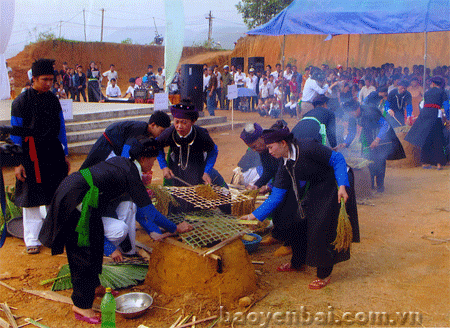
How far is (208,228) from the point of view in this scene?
3.61 meters

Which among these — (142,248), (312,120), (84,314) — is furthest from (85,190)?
(312,120)

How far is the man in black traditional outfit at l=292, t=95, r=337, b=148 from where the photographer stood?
534cm

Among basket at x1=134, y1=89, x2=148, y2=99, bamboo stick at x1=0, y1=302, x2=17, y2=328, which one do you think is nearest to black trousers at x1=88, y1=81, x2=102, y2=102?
basket at x1=134, y1=89, x2=148, y2=99

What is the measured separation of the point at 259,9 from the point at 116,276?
65.9ft

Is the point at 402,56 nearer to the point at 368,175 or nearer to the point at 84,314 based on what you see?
the point at 368,175

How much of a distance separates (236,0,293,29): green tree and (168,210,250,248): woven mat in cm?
1896

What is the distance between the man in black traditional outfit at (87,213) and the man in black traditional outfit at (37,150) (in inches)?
52.6

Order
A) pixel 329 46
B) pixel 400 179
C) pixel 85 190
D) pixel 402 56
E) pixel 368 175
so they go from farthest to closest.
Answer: pixel 329 46
pixel 402 56
pixel 400 179
pixel 368 175
pixel 85 190

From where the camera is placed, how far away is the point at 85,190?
296 centimetres

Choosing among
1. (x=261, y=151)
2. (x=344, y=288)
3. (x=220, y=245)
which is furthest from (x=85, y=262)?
(x=261, y=151)

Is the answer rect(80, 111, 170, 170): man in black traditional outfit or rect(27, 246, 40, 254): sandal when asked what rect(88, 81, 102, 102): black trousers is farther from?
rect(27, 246, 40, 254): sandal

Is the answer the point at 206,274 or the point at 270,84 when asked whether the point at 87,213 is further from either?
the point at 270,84

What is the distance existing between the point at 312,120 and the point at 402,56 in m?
21.3

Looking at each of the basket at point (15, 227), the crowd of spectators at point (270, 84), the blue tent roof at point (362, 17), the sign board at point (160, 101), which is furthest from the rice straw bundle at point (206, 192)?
the crowd of spectators at point (270, 84)
